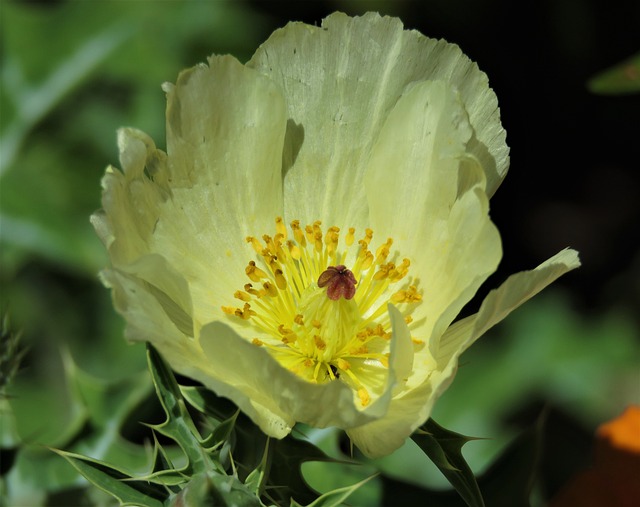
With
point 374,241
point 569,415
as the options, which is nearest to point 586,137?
point 569,415

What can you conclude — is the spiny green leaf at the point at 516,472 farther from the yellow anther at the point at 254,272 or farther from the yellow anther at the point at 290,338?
the yellow anther at the point at 254,272

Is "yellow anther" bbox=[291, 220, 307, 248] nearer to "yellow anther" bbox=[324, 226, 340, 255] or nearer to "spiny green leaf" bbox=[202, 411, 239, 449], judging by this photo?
"yellow anther" bbox=[324, 226, 340, 255]

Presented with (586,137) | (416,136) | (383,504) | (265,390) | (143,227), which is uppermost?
(586,137)

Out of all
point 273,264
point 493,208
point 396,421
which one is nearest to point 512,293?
point 396,421

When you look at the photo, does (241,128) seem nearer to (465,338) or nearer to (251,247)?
(251,247)

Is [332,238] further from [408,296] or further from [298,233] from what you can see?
[408,296]
